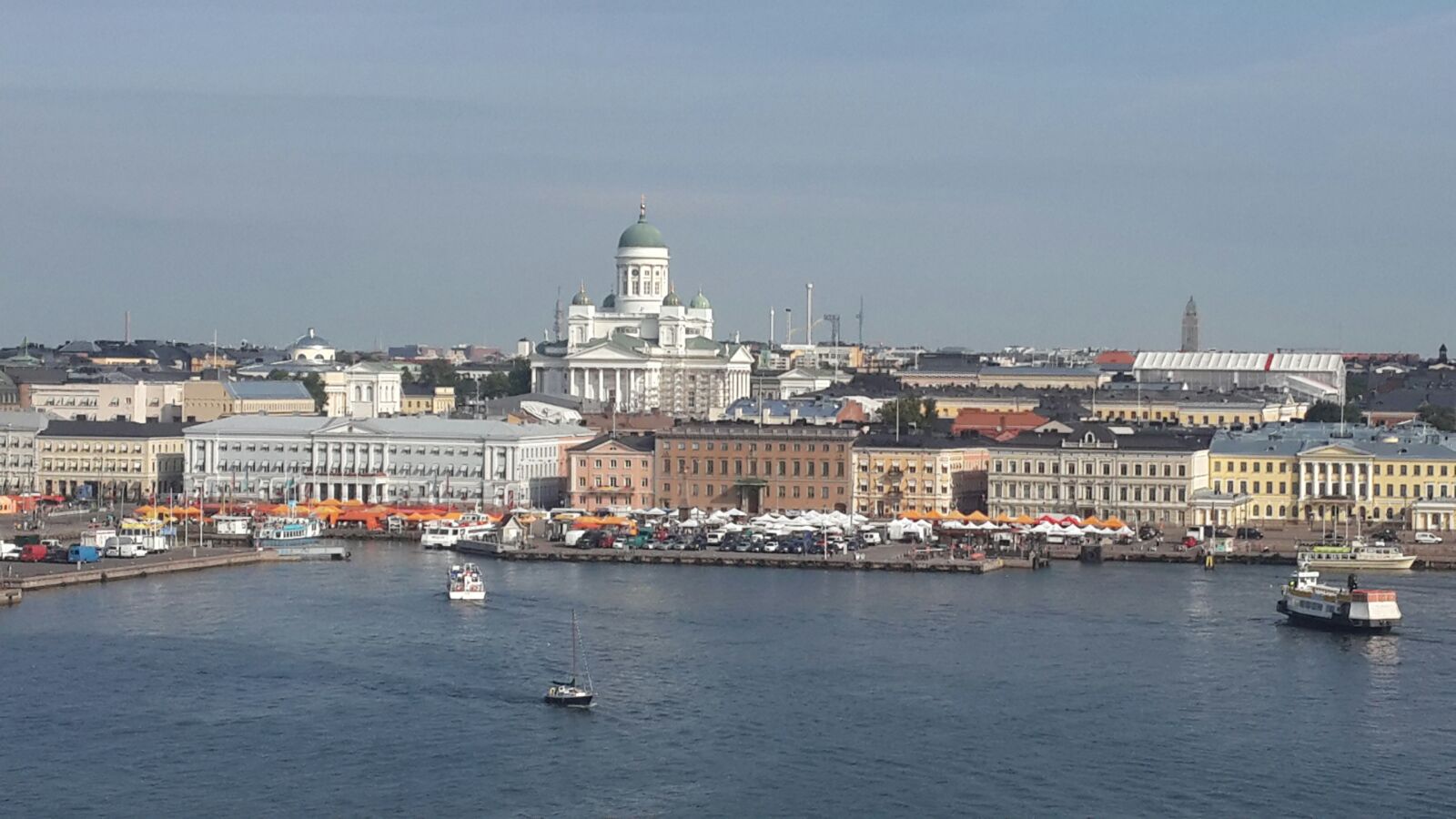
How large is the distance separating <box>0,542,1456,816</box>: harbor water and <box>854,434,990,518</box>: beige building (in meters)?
9.03

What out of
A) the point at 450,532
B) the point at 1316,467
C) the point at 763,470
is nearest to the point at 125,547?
the point at 450,532

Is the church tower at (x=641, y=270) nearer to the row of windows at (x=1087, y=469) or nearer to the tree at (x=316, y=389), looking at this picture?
the tree at (x=316, y=389)

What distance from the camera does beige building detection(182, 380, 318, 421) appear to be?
56.4m

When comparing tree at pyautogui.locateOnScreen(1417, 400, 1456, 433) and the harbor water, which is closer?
the harbor water

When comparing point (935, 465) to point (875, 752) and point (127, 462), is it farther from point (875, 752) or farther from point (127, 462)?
point (875, 752)

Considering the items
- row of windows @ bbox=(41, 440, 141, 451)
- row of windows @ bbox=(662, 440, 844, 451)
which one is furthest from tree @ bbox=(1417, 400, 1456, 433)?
row of windows @ bbox=(41, 440, 141, 451)

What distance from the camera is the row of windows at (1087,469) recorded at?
3984 centimetres

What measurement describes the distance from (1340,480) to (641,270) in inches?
1276

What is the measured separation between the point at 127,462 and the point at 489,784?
2829 centimetres

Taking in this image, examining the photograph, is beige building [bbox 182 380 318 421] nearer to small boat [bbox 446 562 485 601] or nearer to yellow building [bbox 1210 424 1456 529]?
yellow building [bbox 1210 424 1456 529]

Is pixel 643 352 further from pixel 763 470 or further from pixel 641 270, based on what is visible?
pixel 763 470

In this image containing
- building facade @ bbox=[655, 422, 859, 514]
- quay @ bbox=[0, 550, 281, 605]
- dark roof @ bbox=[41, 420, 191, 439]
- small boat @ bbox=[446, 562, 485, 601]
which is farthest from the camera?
dark roof @ bbox=[41, 420, 191, 439]

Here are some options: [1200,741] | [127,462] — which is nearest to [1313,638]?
[1200,741]

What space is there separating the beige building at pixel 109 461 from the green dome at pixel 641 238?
2469 cm
